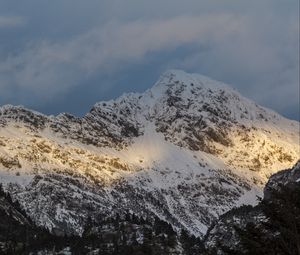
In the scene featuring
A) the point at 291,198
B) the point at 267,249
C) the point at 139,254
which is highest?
the point at 139,254

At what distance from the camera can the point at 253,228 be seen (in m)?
46.6

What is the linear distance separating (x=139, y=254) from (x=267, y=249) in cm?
15675

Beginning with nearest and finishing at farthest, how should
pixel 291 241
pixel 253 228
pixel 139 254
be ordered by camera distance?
pixel 291 241, pixel 253 228, pixel 139 254

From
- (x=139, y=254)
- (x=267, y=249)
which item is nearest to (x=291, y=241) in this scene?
(x=267, y=249)

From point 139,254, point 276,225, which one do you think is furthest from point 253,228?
point 139,254

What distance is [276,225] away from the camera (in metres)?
47.6

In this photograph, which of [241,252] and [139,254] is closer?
[241,252]

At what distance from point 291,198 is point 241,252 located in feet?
16.2

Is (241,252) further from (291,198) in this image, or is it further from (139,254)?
(139,254)

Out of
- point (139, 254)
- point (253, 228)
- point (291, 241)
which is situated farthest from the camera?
point (139, 254)

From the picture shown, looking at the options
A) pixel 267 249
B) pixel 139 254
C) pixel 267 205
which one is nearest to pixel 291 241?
pixel 267 249

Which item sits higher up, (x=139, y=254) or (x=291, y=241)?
(x=139, y=254)

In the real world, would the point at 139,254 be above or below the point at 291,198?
above

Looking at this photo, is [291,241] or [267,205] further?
[267,205]
